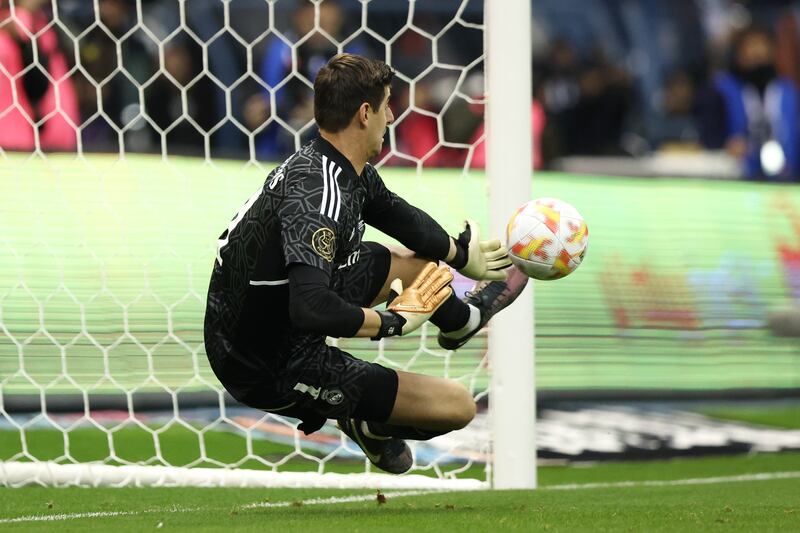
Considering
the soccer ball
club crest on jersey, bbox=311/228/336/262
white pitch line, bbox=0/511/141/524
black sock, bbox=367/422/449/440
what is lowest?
white pitch line, bbox=0/511/141/524

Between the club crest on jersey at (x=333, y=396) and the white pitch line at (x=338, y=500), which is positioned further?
the white pitch line at (x=338, y=500)

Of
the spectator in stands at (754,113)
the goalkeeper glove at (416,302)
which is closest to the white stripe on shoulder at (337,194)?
the goalkeeper glove at (416,302)

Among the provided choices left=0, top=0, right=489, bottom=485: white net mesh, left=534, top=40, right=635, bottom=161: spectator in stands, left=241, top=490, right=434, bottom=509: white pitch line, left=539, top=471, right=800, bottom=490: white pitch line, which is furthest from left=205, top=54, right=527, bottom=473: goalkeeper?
left=534, top=40, right=635, bottom=161: spectator in stands

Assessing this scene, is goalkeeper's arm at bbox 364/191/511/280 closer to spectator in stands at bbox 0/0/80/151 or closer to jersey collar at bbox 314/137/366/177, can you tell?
jersey collar at bbox 314/137/366/177

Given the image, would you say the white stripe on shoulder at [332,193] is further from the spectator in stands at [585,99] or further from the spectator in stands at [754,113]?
the spectator in stands at [754,113]

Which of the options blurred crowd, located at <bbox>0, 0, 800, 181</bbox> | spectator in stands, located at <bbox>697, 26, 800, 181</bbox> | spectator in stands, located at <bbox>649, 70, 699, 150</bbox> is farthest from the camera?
spectator in stands, located at <bbox>649, 70, 699, 150</bbox>

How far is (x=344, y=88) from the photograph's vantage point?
16.4ft

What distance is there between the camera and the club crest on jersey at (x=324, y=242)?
15.1 ft

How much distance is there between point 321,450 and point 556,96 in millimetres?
7622

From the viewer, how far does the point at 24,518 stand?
5.34 metres

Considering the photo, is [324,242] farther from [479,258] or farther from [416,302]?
[479,258]

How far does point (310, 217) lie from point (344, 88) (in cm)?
59

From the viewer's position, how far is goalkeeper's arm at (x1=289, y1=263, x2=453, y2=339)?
4.57m

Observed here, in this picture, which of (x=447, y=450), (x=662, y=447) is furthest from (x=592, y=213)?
(x=447, y=450)
